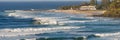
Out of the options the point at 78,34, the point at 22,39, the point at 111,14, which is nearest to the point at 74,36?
the point at 78,34

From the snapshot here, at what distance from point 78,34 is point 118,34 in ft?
11.9

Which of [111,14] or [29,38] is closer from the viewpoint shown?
[29,38]

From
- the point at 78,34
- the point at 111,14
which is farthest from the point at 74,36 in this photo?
the point at 111,14

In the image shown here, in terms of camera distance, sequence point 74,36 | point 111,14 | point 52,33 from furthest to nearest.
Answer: point 111,14 < point 52,33 < point 74,36

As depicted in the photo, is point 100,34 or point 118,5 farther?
point 118,5

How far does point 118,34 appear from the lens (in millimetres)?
47344

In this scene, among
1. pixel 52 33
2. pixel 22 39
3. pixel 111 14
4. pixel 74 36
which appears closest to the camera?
pixel 22 39

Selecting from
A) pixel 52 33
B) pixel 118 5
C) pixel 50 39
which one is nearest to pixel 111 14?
pixel 118 5

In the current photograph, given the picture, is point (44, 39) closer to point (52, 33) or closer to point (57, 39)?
point (57, 39)

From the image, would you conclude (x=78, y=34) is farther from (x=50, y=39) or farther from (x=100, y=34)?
(x=50, y=39)

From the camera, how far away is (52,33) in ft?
160

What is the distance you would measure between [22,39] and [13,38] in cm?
142

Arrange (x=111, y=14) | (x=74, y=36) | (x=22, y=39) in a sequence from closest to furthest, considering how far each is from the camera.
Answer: (x=22, y=39), (x=74, y=36), (x=111, y=14)

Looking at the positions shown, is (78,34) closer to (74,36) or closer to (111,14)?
(74,36)
